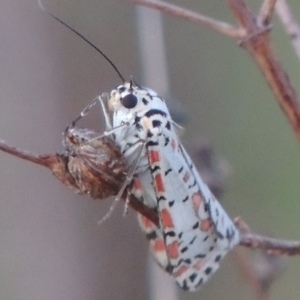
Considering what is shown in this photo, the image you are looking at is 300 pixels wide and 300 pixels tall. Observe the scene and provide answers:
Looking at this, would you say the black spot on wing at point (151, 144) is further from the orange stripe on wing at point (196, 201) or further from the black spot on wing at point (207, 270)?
the black spot on wing at point (207, 270)

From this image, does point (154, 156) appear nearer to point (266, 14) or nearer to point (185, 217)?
point (185, 217)

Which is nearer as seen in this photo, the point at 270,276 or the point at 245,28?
the point at 245,28

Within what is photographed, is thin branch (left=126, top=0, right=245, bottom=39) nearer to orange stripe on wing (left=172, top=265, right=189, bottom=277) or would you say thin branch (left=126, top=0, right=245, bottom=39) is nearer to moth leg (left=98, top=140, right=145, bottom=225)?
moth leg (left=98, top=140, right=145, bottom=225)

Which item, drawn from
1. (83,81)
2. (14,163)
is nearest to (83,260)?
(14,163)

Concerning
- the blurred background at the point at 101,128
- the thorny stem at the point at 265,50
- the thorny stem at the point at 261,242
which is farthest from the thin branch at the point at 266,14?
the blurred background at the point at 101,128

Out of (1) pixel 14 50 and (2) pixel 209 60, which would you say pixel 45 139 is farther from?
(2) pixel 209 60
